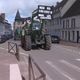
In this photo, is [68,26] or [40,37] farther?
[68,26]

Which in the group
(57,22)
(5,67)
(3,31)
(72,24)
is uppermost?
(57,22)

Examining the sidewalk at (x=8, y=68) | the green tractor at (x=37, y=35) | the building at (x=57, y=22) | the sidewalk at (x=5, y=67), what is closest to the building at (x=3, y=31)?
the building at (x=57, y=22)

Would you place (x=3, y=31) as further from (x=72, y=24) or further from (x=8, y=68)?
(x=8, y=68)

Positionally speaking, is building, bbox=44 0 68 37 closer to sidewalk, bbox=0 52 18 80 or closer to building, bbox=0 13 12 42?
building, bbox=0 13 12 42

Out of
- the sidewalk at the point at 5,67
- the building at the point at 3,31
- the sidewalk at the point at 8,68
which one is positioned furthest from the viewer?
the building at the point at 3,31

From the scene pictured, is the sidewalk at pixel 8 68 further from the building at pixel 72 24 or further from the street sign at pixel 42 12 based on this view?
the building at pixel 72 24

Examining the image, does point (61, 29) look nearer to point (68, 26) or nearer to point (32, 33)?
point (68, 26)

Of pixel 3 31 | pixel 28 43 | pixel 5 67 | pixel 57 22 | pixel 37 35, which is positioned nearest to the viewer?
pixel 5 67

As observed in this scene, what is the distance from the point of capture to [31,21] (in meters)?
34.3

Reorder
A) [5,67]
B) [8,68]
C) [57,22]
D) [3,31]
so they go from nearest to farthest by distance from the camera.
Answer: [8,68] < [5,67] < [57,22] < [3,31]

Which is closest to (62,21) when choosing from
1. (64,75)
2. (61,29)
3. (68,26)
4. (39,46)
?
(61,29)

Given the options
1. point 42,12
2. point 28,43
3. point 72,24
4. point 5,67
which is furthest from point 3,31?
point 5,67

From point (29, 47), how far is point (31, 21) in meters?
3.47

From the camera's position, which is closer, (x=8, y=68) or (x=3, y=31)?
(x=8, y=68)
